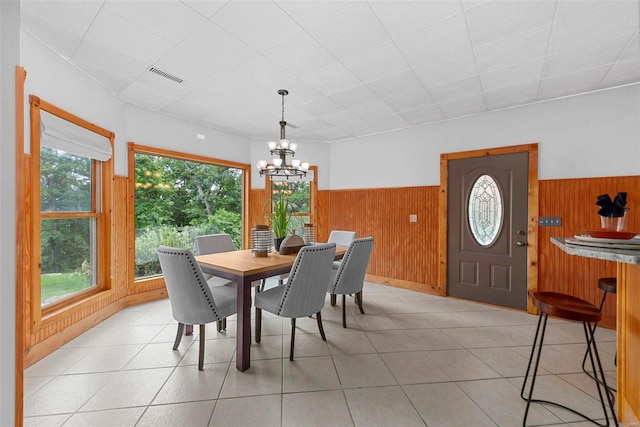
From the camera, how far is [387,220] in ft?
15.2

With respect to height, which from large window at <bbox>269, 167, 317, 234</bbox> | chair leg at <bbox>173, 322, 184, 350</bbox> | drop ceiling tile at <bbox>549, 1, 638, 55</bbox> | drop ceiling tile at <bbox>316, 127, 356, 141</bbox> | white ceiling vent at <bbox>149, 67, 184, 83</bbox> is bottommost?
chair leg at <bbox>173, 322, 184, 350</bbox>

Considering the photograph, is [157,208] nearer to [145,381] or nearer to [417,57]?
[145,381]

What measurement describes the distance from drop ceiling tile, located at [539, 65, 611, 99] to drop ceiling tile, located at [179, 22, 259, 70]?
310 cm

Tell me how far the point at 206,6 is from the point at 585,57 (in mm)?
3210

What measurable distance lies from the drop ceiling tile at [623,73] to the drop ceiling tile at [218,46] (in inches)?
134

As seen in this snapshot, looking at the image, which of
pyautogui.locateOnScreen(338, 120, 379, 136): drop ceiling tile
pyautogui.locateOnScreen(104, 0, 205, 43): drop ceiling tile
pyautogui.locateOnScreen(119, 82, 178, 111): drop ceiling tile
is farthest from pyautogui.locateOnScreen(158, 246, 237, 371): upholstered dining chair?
pyautogui.locateOnScreen(338, 120, 379, 136): drop ceiling tile

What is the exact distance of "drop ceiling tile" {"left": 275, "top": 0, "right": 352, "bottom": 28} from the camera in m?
1.75

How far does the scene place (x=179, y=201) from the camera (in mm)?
4152

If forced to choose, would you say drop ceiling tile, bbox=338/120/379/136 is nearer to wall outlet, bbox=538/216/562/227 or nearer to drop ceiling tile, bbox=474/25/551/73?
drop ceiling tile, bbox=474/25/551/73

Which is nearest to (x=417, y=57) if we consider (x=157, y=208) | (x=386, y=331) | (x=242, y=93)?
(x=242, y=93)

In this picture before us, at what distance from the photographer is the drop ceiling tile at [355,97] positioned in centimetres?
304

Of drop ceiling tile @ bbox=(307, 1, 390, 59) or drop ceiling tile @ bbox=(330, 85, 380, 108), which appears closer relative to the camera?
drop ceiling tile @ bbox=(307, 1, 390, 59)

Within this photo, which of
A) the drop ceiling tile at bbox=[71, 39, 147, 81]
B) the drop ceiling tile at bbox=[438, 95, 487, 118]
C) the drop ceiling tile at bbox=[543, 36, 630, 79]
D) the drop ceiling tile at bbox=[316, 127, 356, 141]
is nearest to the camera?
the drop ceiling tile at bbox=[543, 36, 630, 79]

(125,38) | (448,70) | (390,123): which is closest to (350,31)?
(448,70)
